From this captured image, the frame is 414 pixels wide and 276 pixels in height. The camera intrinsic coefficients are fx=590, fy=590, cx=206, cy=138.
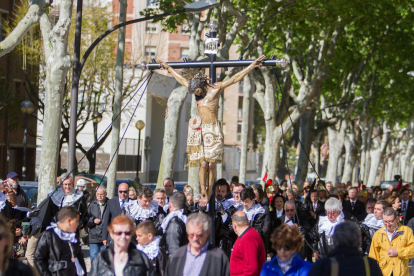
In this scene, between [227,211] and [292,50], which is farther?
[292,50]

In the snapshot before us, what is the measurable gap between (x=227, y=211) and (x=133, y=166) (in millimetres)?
27816

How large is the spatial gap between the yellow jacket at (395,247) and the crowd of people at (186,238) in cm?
1

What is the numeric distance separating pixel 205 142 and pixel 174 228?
5.41 feet

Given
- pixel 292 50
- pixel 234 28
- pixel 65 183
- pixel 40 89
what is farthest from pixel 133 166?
pixel 65 183

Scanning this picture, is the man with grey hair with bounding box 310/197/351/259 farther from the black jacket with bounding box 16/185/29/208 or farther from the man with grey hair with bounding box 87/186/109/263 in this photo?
the black jacket with bounding box 16/185/29/208

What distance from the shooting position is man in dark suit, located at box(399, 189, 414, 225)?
12836 mm

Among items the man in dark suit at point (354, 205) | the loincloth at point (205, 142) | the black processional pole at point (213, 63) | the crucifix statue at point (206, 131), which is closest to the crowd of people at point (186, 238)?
the black processional pole at point (213, 63)

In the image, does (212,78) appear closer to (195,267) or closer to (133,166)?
(195,267)

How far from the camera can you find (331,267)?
15.6 feet

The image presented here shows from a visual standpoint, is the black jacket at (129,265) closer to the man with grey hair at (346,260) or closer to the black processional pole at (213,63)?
the man with grey hair at (346,260)

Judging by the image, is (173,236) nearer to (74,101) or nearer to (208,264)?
(208,264)

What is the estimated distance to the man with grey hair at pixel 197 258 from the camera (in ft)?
16.9

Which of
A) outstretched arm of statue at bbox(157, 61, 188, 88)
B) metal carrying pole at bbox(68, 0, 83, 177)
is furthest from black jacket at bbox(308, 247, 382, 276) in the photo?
metal carrying pole at bbox(68, 0, 83, 177)

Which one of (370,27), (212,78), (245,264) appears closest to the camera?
(245,264)
